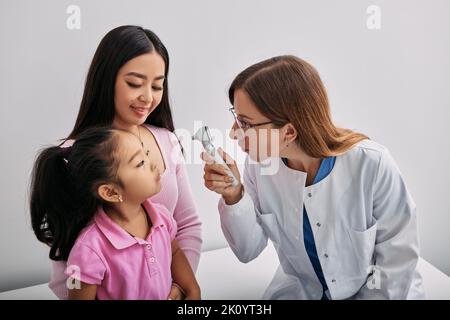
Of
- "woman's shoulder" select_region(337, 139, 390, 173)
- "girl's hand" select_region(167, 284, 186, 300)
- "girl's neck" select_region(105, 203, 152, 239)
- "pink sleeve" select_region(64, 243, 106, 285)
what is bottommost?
"girl's hand" select_region(167, 284, 186, 300)

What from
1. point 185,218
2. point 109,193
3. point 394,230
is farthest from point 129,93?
point 394,230

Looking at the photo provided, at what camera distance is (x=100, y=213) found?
2.74 ft

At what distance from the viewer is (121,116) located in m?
0.87

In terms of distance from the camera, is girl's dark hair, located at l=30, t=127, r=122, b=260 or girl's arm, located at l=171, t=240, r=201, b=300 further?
girl's arm, located at l=171, t=240, r=201, b=300

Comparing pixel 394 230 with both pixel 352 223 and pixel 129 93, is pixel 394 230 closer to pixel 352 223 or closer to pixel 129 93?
pixel 352 223

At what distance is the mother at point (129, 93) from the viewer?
828 millimetres

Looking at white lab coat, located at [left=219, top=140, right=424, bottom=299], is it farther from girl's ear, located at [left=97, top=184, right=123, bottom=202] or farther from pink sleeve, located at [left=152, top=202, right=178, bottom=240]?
girl's ear, located at [left=97, top=184, right=123, bottom=202]

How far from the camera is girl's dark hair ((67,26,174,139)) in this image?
83 cm

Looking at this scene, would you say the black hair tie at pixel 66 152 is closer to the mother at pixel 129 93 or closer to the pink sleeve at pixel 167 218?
the mother at pixel 129 93

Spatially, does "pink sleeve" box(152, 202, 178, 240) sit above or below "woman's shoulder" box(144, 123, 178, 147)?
below


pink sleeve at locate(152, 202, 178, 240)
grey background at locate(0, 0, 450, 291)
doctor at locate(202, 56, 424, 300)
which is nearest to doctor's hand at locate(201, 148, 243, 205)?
doctor at locate(202, 56, 424, 300)

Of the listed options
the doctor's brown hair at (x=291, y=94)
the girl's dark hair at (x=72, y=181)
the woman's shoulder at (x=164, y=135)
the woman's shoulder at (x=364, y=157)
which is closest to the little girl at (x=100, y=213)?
the girl's dark hair at (x=72, y=181)

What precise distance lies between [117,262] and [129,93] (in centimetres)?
29

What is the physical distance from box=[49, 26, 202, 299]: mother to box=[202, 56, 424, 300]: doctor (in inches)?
5.0
